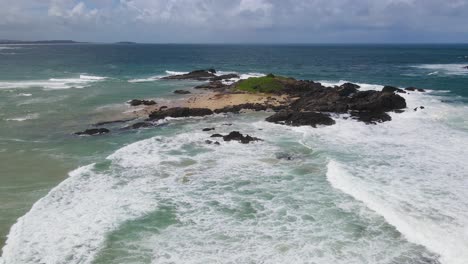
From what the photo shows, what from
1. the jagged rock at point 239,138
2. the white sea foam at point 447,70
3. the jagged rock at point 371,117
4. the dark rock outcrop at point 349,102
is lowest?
the jagged rock at point 239,138

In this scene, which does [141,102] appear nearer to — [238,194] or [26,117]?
[26,117]

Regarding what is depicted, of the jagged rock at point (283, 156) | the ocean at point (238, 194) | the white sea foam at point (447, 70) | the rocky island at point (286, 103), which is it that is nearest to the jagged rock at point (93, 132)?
the rocky island at point (286, 103)

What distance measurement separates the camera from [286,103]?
147 ft

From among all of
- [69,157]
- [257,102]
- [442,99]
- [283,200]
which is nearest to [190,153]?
[69,157]

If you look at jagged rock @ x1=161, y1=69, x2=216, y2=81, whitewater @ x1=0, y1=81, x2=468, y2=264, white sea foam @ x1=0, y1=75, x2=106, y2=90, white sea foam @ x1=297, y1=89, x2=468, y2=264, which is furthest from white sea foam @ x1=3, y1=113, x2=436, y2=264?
jagged rock @ x1=161, y1=69, x2=216, y2=81

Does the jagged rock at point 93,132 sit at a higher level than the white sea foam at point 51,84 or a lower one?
lower

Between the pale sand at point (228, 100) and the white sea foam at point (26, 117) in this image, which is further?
the pale sand at point (228, 100)

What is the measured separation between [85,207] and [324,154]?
14.2 meters

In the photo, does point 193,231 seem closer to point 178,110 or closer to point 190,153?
point 190,153

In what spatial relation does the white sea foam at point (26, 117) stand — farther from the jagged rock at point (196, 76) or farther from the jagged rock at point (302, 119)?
the jagged rock at point (196, 76)

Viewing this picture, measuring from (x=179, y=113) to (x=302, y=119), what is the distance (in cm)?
1125

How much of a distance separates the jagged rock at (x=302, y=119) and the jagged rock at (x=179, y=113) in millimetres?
7018

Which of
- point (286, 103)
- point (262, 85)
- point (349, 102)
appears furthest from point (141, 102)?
point (349, 102)

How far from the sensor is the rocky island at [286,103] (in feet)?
118
